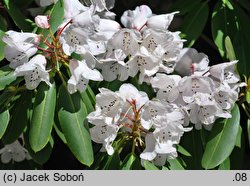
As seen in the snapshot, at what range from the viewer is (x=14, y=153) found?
2717 mm

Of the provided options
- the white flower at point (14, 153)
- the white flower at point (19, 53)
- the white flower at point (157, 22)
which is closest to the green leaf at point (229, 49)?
the white flower at point (157, 22)

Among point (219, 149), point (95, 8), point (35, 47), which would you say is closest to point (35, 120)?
point (35, 47)

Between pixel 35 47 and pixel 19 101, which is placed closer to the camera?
pixel 35 47

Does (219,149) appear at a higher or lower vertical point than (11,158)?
higher

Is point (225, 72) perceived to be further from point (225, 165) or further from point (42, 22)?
point (42, 22)

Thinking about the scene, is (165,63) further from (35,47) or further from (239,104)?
(35,47)

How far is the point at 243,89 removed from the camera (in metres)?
2.42

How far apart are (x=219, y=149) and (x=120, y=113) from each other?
1.47 feet

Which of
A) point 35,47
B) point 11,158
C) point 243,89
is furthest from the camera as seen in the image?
point 11,158

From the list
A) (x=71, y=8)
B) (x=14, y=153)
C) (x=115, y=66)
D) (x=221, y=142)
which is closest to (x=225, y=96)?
(x=221, y=142)

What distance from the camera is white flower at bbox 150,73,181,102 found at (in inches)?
89.0

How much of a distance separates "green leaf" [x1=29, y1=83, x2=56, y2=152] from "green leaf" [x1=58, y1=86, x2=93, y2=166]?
0.04m

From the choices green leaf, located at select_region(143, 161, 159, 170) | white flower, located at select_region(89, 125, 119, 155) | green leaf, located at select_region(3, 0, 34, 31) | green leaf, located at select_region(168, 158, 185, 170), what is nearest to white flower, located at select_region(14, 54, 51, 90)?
white flower, located at select_region(89, 125, 119, 155)

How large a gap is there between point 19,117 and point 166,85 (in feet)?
1.89
